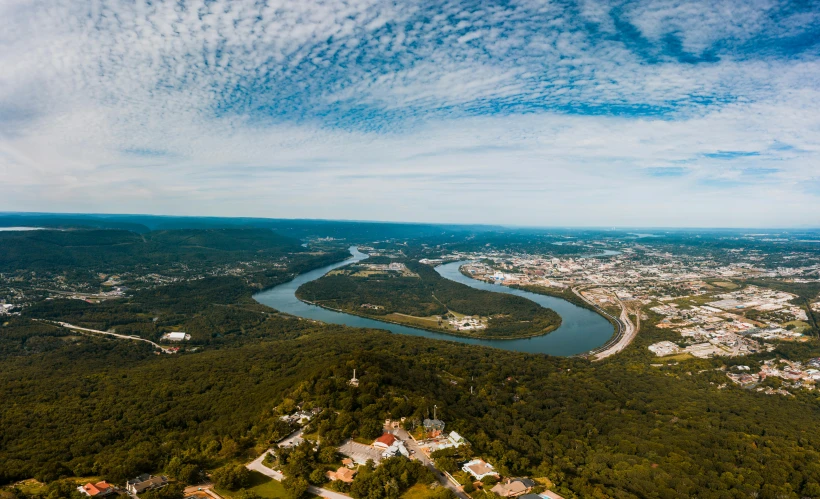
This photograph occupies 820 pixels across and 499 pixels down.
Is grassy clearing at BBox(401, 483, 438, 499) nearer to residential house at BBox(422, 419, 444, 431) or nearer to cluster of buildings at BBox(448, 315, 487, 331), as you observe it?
residential house at BBox(422, 419, 444, 431)

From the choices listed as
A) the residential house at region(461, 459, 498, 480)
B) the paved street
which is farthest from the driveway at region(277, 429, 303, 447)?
the residential house at region(461, 459, 498, 480)

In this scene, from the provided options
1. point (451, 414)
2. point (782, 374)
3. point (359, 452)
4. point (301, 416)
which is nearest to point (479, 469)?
point (359, 452)

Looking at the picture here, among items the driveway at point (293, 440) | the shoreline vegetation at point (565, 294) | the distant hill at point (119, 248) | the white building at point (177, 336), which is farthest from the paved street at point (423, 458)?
the distant hill at point (119, 248)

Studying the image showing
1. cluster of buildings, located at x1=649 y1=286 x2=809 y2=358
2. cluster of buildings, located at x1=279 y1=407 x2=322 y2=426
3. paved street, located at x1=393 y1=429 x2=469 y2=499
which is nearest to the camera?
paved street, located at x1=393 y1=429 x2=469 y2=499

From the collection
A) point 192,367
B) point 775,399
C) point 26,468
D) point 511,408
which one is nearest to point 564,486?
point 511,408

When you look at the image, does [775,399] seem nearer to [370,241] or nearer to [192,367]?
[192,367]

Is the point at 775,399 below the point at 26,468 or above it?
below
